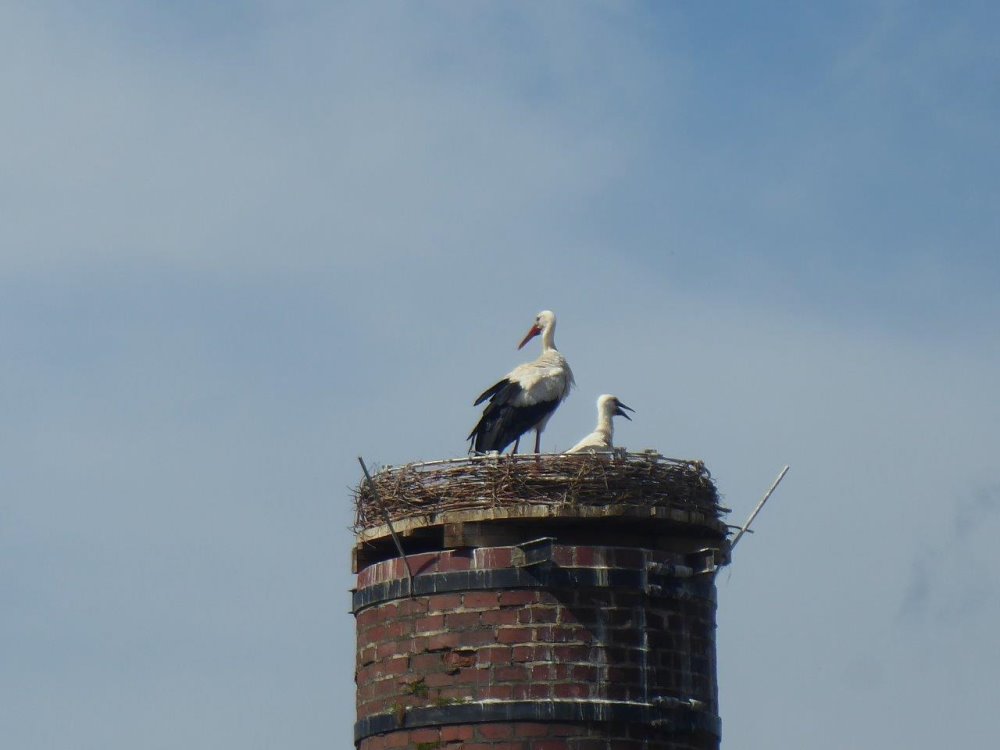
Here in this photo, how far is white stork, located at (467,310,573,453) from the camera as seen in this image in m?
26.4

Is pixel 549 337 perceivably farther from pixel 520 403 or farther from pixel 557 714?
pixel 557 714

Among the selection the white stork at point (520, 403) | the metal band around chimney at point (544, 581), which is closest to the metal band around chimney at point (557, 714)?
the metal band around chimney at point (544, 581)

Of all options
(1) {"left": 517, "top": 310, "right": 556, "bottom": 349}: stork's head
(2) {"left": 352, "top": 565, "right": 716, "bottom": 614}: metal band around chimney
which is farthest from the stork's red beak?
(2) {"left": 352, "top": 565, "right": 716, "bottom": 614}: metal band around chimney

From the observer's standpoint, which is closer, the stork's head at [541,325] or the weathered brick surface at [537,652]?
the weathered brick surface at [537,652]

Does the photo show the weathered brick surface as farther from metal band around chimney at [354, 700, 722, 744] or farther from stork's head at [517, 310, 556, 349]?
stork's head at [517, 310, 556, 349]

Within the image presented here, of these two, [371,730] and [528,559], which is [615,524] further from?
[371,730]

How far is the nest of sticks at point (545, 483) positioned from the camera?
22719 millimetres

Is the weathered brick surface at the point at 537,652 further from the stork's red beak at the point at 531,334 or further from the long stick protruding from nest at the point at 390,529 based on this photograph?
the stork's red beak at the point at 531,334

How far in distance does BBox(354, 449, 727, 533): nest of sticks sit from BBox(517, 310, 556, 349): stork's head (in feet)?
20.1

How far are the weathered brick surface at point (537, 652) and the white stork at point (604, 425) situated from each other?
2950 millimetres

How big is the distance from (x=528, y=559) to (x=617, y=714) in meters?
1.84

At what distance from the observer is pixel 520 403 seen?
26.6m

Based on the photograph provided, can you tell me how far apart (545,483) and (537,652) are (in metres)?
1.82

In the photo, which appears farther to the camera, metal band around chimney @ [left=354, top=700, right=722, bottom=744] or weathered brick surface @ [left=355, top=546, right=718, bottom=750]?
weathered brick surface @ [left=355, top=546, right=718, bottom=750]
